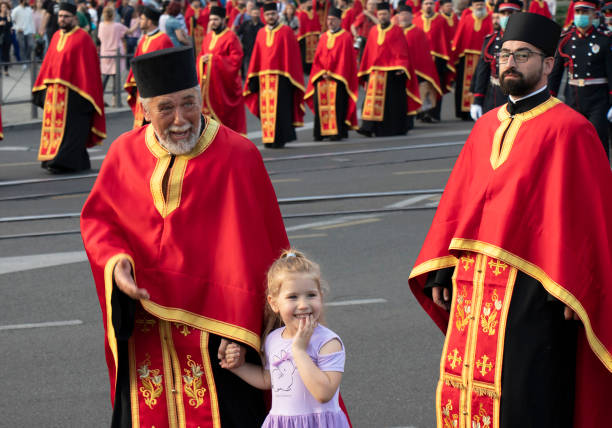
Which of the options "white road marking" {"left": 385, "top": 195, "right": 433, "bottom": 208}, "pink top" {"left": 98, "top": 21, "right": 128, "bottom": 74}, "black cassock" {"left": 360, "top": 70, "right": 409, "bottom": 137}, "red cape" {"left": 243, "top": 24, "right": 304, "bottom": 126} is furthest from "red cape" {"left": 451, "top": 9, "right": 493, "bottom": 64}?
"white road marking" {"left": 385, "top": 195, "right": 433, "bottom": 208}

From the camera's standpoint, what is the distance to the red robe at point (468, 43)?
22.6m

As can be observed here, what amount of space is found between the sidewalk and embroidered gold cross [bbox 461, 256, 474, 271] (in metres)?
16.9

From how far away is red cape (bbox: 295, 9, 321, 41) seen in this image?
30.6m

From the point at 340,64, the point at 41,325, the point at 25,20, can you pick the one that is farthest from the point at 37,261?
the point at 25,20

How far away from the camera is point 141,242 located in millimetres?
4754

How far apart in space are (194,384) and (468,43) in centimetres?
1881

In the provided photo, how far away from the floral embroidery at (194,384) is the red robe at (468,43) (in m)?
18.0

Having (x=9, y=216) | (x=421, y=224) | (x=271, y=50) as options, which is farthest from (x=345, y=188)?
(x=271, y=50)

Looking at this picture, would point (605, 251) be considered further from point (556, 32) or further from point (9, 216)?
point (9, 216)

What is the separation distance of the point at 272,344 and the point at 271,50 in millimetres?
14294

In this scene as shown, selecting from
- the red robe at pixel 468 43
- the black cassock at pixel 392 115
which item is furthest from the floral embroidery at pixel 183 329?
the red robe at pixel 468 43

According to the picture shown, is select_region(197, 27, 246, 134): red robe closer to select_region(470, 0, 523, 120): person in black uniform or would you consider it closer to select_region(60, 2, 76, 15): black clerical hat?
select_region(60, 2, 76, 15): black clerical hat

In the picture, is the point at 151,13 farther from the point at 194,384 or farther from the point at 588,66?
the point at 194,384

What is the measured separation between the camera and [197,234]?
4.70 m
